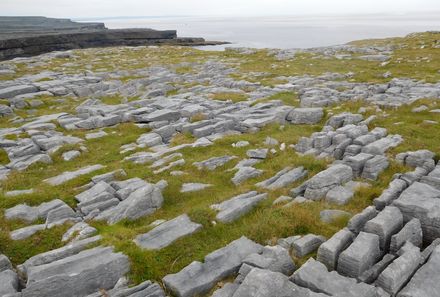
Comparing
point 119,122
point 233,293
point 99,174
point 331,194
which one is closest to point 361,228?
point 331,194

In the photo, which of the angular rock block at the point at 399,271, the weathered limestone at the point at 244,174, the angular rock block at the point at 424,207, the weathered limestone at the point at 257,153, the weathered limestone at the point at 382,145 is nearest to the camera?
the angular rock block at the point at 399,271

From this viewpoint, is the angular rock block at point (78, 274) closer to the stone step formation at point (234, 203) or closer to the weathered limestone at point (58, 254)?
the stone step formation at point (234, 203)

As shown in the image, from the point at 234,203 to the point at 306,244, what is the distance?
13.3ft

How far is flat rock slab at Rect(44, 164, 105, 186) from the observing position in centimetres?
1870

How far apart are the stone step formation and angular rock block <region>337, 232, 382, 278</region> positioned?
33mm

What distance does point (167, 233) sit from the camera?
1357 centimetres

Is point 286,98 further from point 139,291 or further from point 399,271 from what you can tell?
point 139,291

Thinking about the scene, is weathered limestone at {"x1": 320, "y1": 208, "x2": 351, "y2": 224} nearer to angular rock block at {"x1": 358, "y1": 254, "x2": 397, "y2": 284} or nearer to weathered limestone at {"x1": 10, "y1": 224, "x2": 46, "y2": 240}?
angular rock block at {"x1": 358, "y1": 254, "x2": 397, "y2": 284}

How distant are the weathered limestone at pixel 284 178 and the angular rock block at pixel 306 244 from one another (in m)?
4.50

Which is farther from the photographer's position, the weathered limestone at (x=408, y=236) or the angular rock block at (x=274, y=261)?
the weathered limestone at (x=408, y=236)

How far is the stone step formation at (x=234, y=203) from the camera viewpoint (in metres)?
10.8

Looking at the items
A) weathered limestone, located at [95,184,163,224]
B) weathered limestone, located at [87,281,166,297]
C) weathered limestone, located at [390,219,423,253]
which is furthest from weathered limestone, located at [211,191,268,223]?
weathered limestone, located at [390,219,423,253]

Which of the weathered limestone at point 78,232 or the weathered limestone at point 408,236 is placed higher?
the weathered limestone at point 408,236

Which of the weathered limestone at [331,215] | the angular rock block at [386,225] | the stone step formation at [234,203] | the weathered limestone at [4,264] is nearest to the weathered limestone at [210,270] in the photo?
the stone step formation at [234,203]
